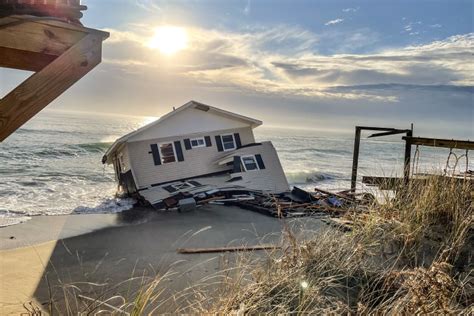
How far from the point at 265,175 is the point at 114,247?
10.1 m

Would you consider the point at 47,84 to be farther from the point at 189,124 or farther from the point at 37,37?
the point at 189,124

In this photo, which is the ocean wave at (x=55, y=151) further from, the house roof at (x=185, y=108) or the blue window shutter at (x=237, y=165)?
the blue window shutter at (x=237, y=165)

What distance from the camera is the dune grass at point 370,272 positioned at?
9.92 feet

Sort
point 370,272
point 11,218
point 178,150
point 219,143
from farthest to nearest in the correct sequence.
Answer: point 219,143 → point 178,150 → point 11,218 → point 370,272

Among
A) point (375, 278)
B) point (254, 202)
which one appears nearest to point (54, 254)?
point (375, 278)

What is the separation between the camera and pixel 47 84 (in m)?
2.26

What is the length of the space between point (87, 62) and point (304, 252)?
10.3 feet

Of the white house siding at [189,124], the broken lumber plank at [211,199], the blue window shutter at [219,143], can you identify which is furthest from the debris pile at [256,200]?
the white house siding at [189,124]

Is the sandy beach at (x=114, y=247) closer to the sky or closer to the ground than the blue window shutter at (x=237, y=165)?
closer to the ground

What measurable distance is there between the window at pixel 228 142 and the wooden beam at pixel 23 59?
17.4 m

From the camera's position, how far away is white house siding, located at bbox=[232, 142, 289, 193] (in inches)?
709

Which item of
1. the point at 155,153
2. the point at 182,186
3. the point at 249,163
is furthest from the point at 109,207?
the point at 249,163

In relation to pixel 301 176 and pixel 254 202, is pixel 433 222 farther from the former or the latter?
pixel 301 176

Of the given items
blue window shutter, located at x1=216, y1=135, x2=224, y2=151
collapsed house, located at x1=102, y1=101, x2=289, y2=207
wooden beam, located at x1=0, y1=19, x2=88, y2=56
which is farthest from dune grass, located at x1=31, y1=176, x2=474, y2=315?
blue window shutter, located at x1=216, y1=135, x2=224, y2=151
